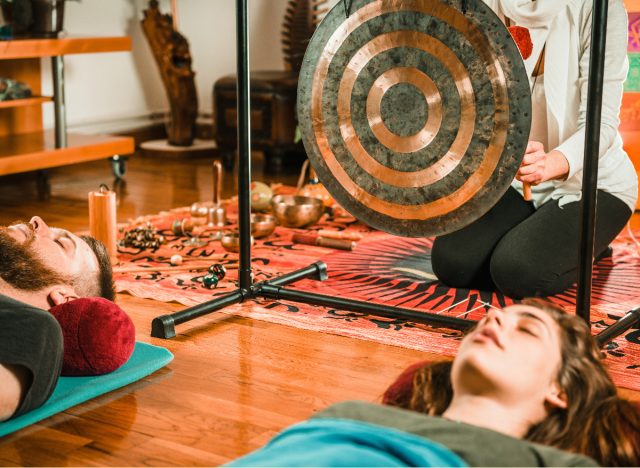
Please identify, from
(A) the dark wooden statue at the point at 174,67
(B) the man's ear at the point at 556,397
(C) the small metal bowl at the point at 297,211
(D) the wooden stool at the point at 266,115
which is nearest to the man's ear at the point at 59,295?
(B) the man's ear at the point at 556,397

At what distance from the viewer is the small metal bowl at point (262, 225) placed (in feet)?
10.0

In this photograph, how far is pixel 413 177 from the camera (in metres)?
2.10

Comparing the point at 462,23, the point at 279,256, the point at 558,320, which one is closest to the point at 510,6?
the point at 462,23

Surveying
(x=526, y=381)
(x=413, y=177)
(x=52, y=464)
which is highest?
(x=413, y=177)

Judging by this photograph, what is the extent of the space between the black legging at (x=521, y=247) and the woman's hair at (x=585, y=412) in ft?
3.09

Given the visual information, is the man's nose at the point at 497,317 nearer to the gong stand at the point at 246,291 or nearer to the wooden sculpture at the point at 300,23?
the gong stand at the point at 246,291

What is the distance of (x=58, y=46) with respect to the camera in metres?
3.77

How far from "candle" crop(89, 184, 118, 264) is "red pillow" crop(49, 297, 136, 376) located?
0.92 m

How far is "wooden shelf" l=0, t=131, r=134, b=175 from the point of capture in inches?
141

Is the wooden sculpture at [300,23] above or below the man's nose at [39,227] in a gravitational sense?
above

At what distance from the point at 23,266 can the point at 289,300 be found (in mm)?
794

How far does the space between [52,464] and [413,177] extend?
3.22 feet

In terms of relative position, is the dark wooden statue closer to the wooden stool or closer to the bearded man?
the wooden stool

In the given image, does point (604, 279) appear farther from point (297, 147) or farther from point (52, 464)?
point (297, 147)
